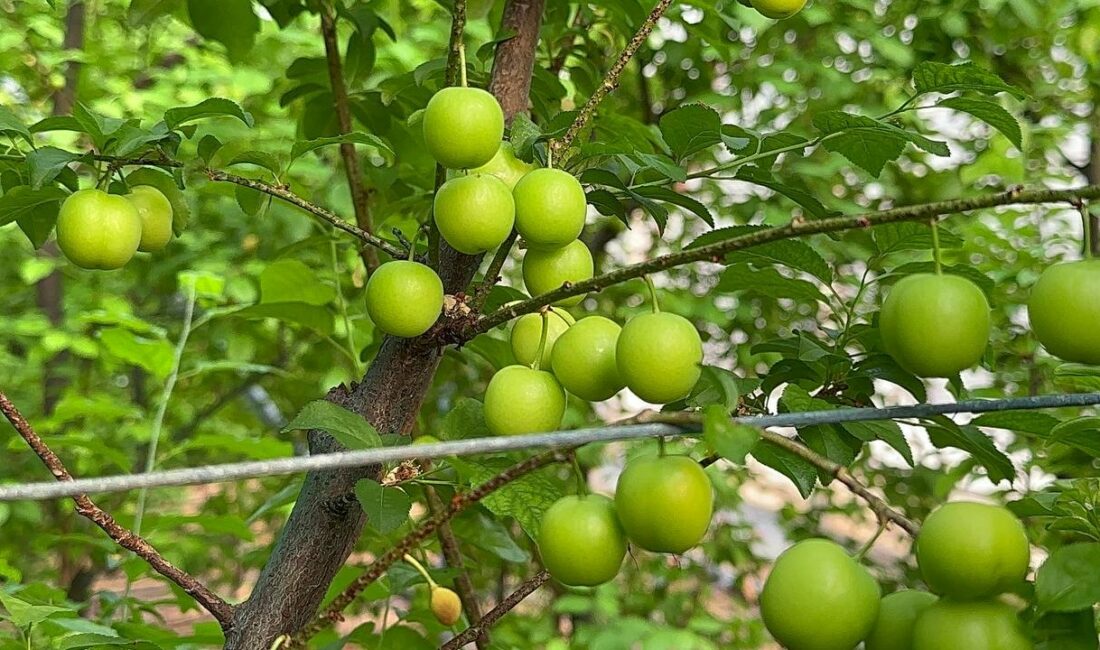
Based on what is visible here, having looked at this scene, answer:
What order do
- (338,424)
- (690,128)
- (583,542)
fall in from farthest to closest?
1. (690,128)
2. (338,424)
3. (583,542)

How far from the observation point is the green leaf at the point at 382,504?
657mm

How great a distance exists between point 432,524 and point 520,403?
12 centimetres

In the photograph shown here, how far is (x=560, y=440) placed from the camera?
50 cm

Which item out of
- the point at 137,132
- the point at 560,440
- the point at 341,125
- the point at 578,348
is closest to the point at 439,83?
the point at 341,125

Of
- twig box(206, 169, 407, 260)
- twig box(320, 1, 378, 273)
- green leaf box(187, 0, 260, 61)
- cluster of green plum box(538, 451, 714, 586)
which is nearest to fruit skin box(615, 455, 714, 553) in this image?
cluster of green plum box(538, 451, 714, 586)

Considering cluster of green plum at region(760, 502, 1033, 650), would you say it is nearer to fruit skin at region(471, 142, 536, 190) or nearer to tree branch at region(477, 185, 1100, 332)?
tree branch at region(477, 185, 1100, 332)

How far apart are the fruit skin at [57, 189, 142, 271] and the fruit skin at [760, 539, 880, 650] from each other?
57 centimetres

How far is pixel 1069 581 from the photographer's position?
44 centimetres

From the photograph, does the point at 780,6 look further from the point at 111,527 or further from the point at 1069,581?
the point at 111,527

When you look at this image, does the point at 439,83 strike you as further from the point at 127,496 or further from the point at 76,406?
the point at 127,496

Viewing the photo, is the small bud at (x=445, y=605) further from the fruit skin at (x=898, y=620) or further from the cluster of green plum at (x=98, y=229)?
the fruit skin at (x=898, y=620)

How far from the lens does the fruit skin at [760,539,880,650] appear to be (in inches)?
18.2

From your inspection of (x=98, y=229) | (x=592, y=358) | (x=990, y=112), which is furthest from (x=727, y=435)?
(x=98, y=229)

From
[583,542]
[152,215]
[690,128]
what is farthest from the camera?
[152,215]
